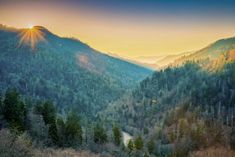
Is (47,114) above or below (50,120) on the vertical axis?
above

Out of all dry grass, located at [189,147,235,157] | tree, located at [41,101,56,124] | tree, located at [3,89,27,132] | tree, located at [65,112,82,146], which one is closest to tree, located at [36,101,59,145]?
tree, located at [41,101,56,124]

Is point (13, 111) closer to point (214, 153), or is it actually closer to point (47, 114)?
point (47, 114)

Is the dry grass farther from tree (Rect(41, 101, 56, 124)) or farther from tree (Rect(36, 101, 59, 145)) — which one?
tree (Rect(41, 101, 56, 124))

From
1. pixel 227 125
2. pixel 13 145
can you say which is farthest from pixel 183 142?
pixel 13 145

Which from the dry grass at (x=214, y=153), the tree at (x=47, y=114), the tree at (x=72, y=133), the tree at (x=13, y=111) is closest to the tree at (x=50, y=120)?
the tree at (x=47, y=114)

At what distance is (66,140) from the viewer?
85.2 meters

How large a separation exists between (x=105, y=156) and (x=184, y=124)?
11829cm

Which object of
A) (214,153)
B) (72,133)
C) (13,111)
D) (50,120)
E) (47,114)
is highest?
(13,111)

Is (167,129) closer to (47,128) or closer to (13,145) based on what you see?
(47,128)

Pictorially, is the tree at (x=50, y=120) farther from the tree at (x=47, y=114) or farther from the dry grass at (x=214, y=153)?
the dry grass at (x=214, y=153)

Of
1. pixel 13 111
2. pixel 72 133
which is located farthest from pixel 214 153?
pixel 13 111

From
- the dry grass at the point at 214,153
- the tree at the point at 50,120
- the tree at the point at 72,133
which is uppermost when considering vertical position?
the tree at the point at 50,120

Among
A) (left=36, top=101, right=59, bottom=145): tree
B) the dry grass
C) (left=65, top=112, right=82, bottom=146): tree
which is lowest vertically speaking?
the dry grass

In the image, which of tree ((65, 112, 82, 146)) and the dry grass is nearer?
tree ((65, 112, 82, 146))
